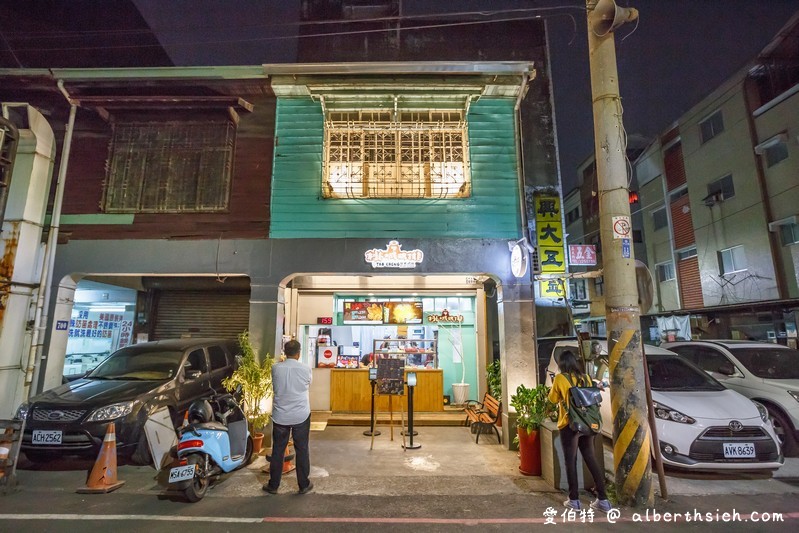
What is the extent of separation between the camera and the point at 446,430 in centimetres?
875

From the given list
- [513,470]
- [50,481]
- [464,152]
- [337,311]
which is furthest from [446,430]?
[50,481]

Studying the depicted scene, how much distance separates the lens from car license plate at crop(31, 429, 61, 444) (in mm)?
5863

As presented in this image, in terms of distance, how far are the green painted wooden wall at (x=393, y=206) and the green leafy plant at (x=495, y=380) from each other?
301 centimetres

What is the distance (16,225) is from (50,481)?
15.4ft

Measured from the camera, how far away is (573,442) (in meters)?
4.88

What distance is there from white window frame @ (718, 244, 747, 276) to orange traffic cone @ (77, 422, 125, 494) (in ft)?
68.5

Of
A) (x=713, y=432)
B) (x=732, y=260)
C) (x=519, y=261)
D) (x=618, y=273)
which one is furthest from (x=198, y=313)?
(x=732, y=260)

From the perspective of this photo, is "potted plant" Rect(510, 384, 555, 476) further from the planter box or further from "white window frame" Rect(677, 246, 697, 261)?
"white window frame" Rect(677, 246, 697, 261)

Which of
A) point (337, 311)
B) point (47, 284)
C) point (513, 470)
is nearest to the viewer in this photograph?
point (513, 470)

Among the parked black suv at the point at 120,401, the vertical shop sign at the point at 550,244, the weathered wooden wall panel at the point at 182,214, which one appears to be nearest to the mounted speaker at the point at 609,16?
the vertical shop sign at the point at 550,244

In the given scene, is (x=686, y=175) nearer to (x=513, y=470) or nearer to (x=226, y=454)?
(x=513, y=470)

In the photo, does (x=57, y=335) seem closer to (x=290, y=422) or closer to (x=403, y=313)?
(x=290, y=422)

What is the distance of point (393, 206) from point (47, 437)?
22.6 ft

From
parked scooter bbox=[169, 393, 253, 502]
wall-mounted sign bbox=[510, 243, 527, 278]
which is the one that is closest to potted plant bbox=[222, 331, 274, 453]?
parked scooter bbox=[169, 393, 253, 502]
